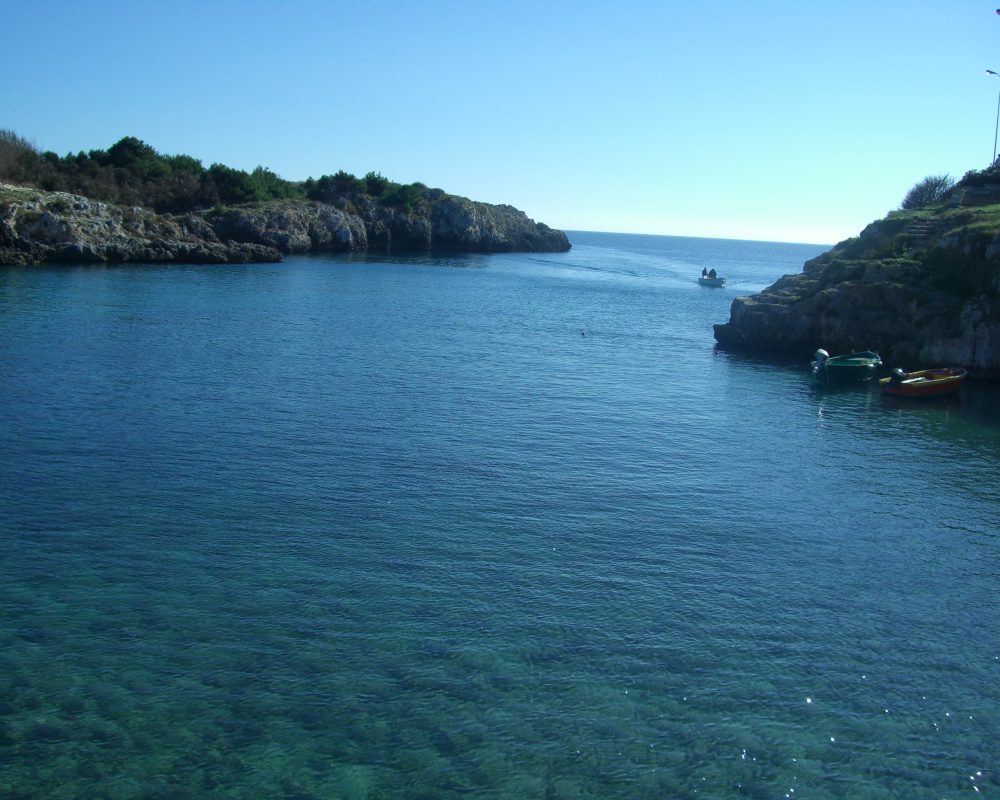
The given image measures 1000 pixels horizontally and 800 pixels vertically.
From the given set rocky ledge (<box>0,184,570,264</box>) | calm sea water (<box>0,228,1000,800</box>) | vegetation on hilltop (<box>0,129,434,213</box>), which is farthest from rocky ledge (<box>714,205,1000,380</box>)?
vegetation on hilltop (<box>0,129,434,213</box>)

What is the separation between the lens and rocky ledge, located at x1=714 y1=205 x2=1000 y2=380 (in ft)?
147

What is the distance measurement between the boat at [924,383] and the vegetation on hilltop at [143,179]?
93.2 meters

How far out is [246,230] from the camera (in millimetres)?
111188

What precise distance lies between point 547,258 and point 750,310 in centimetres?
10115

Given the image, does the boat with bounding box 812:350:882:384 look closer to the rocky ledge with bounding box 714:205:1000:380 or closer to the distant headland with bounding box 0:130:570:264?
the rocky ledge with bounding box 714:205:1000:380

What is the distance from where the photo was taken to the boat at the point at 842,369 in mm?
43844

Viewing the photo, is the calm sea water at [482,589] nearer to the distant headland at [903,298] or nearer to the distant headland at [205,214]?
the distant headland at [903,298]

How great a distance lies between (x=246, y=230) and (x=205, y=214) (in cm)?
545

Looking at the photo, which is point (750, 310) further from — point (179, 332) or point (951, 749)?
point (951, 749)

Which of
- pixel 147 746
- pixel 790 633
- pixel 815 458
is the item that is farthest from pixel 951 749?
pixel 815 458

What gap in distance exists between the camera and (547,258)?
153500 mm

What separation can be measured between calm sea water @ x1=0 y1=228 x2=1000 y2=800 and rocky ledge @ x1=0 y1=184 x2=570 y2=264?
156 ft

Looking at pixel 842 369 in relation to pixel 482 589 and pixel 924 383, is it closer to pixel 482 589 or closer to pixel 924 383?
pixel 924 383

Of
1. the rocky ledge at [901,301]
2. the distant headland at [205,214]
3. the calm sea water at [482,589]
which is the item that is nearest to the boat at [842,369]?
the rocky ledge at [901,301]
